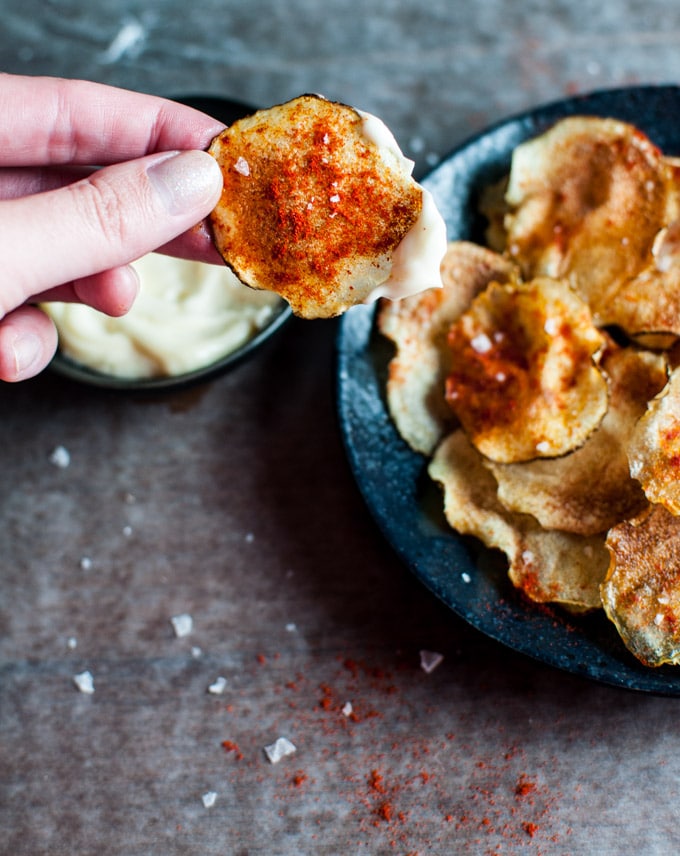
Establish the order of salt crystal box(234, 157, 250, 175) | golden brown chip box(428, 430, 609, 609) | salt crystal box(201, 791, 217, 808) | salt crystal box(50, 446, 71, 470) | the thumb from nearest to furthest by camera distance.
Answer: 1. the thumb
2. salt crystal box(234, 157, 250, 175)
3. golden brown chip box(428, 430, 609, 609)
4. salt crystal box(201, 791, 217, 808)
5. salt crystal box(50, 446, 71, 470)

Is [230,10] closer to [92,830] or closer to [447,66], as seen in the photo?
[447,66]

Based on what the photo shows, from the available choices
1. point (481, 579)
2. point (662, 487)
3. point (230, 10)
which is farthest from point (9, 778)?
point (230, 10)

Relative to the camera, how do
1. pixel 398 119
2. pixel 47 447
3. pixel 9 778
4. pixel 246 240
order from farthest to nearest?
pixel 398 119 → pixel 47 447 → pixel 9 778 → pixel 246 240

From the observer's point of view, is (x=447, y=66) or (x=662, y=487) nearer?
(x=662, y=487)

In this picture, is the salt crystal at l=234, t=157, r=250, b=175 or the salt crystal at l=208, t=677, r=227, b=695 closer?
the salt crystal at l=234, t=157, r=250, b=175

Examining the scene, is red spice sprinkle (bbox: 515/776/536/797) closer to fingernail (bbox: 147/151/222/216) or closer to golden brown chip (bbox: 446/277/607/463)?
golden brown chip (bbox: 446/277/607/463)

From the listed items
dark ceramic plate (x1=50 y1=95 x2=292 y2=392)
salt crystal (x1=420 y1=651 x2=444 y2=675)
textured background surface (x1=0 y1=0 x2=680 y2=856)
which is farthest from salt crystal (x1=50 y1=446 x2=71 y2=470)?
salt crystal (x1=420 y1=651 x2=444 y2=675)

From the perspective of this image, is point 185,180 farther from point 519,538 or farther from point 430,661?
point 430,661
